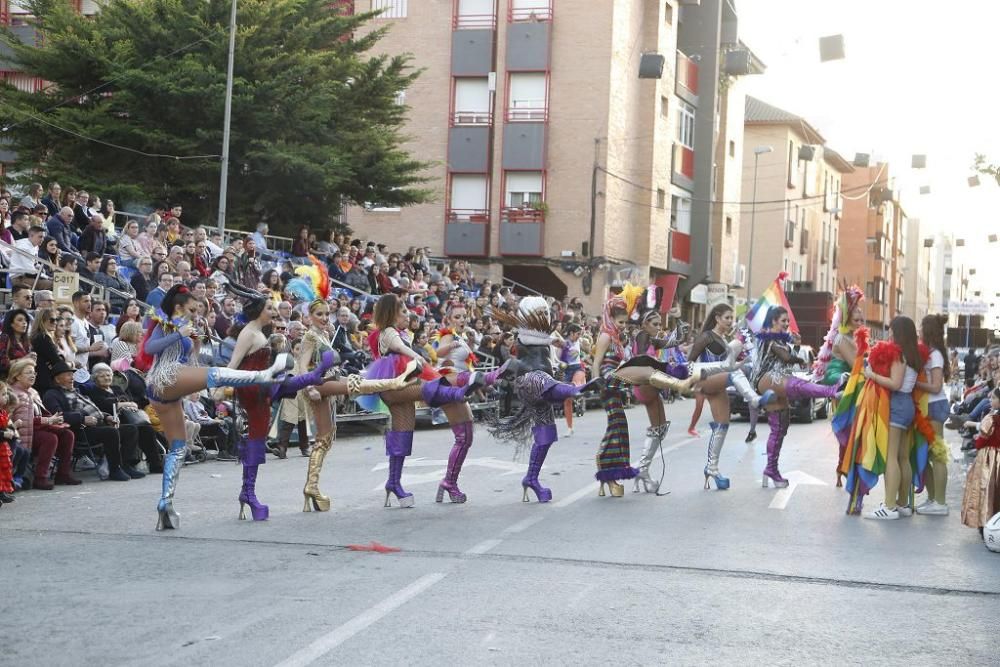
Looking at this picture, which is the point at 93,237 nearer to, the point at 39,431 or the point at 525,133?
the point at 39,431

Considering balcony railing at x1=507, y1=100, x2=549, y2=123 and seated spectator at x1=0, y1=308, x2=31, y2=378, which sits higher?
balcony railing at x1=507, y1=100, x2=549, y2=123

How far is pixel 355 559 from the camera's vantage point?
9102mm

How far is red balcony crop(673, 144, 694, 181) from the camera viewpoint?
5019 cm

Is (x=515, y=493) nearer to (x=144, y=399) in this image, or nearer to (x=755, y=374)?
(x=755, y=374)

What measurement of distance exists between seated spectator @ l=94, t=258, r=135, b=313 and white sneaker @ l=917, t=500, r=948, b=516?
11.9 metres

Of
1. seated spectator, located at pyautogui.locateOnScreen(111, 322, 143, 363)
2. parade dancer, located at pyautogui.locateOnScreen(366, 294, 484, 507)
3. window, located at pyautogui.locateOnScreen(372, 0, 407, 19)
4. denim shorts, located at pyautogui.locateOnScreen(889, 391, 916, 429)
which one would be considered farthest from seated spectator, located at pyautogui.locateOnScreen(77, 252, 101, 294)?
window, located at pyautogui.locateOnScreen(372, 0, 407, 19)

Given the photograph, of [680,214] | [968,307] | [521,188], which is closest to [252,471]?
[521,188]

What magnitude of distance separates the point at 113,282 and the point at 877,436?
1219 cm

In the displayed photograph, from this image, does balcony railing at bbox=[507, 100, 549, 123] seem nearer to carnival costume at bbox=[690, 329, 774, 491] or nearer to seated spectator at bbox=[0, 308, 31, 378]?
carnival costume at bbox=[690, 329, 774, 491]

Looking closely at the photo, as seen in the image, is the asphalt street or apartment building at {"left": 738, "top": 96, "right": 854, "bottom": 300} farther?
apartment building at {"left": 738, "top": 96, "right": 854, "bottom": 300}

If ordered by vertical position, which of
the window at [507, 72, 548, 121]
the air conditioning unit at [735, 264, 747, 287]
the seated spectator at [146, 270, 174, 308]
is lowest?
the seated spectator at [146, 270, 174, 308]

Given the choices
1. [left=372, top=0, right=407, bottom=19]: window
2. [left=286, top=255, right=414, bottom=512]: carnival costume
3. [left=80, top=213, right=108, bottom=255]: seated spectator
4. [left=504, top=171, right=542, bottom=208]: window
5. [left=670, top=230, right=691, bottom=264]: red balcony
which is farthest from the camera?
[left=670, top=230, right=691, bottom=264]: red balcony

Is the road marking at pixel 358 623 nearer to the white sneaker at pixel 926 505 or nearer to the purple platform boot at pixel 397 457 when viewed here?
the purple platform boot at pixel 397 457

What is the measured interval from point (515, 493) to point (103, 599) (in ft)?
20.6
